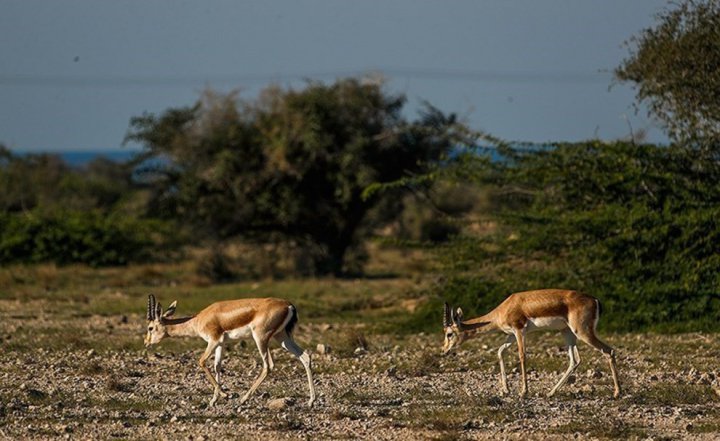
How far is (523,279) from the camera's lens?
25.2m

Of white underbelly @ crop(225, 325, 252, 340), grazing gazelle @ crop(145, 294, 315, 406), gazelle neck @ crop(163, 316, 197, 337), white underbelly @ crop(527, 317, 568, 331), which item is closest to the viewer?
grazing gazelle @ crop(145, 294, 315, 406)

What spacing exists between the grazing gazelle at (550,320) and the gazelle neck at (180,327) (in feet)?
10.7

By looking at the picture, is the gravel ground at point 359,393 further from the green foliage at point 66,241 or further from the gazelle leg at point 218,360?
the green foliage at point 66,241

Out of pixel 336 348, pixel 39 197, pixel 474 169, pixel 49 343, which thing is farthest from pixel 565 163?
pixel 39 197

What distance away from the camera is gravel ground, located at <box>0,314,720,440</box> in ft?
43.6

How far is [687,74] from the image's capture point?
24500 millimetres

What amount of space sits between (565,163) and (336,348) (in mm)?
7572

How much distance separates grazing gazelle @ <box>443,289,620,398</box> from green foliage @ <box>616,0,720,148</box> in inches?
382

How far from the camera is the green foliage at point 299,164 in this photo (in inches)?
1475

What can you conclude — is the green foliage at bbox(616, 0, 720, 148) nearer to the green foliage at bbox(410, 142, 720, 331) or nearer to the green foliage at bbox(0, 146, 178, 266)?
the green foliage at bbox(410, 142, 720, 331)

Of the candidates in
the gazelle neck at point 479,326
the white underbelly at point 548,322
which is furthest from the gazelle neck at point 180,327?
the white underbelly at point 548,322

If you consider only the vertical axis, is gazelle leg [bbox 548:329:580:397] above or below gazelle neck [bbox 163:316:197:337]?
below

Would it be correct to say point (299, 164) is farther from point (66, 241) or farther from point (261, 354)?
point (261, 354)

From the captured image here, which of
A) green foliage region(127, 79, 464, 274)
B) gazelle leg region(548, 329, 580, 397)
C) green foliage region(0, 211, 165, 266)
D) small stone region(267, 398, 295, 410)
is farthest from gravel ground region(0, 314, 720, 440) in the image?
green foliage region(0, 211, 165, 266)
